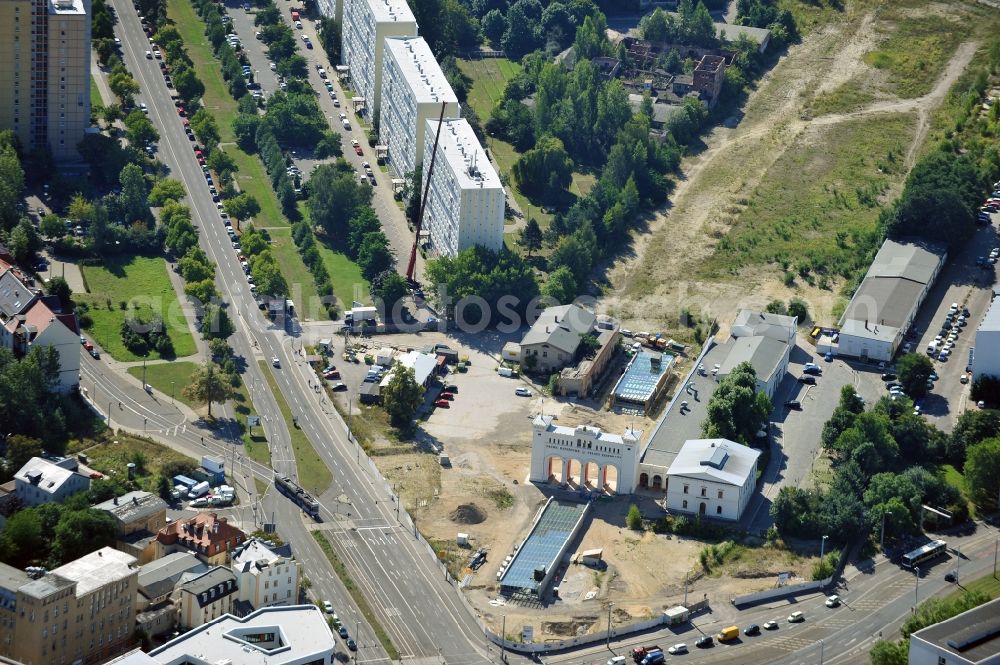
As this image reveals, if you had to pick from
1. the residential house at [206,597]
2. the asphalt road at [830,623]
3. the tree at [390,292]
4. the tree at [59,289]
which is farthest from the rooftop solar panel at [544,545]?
the tree at [59,289]

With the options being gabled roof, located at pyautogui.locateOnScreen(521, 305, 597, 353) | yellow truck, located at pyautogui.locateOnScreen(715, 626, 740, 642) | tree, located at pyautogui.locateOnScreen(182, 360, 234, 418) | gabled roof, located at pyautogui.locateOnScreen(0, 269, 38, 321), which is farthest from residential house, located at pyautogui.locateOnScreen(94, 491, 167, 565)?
gabled roof, located at pyautogui.locateOnScreen(521, 305, 597, 353)

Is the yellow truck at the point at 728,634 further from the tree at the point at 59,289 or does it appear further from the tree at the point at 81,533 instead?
the tree at the point at 59,289

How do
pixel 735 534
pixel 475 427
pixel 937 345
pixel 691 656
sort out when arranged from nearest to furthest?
pixel 691 656 → pixel 735 534 → pixel 475 427 → pixel 937 345

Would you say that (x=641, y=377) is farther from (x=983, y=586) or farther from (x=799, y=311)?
(x=983, y=586)

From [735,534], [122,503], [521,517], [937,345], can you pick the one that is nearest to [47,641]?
[122,503]

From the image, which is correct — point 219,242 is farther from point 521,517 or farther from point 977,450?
point 977,450
